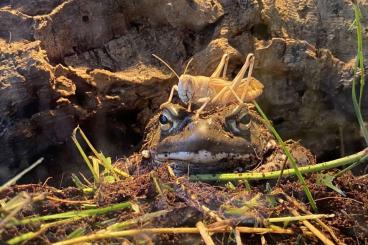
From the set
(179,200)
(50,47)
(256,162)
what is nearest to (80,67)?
(50,47)

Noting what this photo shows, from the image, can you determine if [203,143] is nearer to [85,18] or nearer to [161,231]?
[161,231]

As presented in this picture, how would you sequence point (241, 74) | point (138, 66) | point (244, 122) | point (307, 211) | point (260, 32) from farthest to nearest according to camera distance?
point (260, 32) < point (138, 66) < point (244, 122) < point (241, 74) < point (307, 211)

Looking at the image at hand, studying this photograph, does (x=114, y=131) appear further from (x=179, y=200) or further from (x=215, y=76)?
(x=179, y=200)

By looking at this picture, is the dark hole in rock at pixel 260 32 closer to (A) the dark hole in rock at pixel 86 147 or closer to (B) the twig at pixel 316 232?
(A) the dark hole in rock at pixel 86 147

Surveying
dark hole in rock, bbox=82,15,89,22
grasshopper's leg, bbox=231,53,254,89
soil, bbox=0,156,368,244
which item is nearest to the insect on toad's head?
grasshopper's leg, bbox=231,53,254,89

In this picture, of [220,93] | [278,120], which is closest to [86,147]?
[220,93]

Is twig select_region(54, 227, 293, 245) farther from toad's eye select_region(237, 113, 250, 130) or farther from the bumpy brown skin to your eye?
toad's eye select_region(237, 113, 250, 130)
